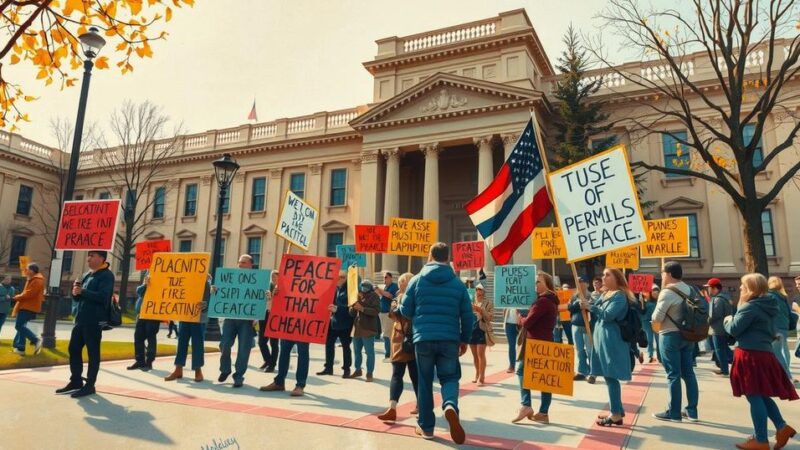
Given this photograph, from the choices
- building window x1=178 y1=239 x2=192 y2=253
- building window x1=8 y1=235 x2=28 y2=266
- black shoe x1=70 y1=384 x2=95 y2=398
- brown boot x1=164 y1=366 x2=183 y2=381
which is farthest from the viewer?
building window x1=8 y1=235 x2=28 y2=266

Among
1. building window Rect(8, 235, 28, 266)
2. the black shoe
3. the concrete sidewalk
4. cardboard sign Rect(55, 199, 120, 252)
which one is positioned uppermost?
building window Rect(8, 235, 28, 266)

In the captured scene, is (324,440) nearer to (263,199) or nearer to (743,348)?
(743,348)

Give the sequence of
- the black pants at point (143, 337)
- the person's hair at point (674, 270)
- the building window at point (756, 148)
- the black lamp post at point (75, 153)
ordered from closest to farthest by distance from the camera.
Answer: the person's hair at point (674, 270), the black pants at point (143, 337), the black lamp post at point (75, 153), the building window at point (756, 148)

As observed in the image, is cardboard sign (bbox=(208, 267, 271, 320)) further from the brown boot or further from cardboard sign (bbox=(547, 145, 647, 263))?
cardboard sign (bbox=(547, 145, 647, 263))

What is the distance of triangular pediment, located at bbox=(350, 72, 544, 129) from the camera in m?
→ 25.0

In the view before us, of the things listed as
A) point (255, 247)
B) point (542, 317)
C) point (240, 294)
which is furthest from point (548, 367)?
point (255, 247)

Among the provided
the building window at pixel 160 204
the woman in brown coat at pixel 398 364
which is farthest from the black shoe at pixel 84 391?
the building window at pixel 160 204

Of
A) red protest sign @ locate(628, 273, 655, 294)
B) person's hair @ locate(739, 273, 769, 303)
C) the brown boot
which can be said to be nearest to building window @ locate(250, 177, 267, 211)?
red protest sign @ locate(628, 273, 655, 294)

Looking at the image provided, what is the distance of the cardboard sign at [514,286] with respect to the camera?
9.68 meters

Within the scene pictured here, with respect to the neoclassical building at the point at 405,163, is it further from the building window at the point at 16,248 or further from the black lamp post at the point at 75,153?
the black lamp post at the point at 75,153

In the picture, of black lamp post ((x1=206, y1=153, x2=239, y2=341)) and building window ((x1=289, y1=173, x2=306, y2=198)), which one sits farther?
building window ((x1=289, y1=173, x2=306, y2=198))

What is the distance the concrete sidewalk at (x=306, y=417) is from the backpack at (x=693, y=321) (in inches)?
40.7

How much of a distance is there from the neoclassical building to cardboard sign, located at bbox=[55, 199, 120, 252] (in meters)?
18.5

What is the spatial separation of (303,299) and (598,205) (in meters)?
4.33
